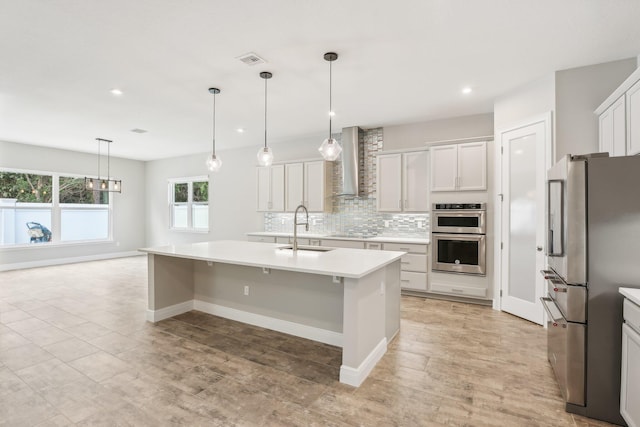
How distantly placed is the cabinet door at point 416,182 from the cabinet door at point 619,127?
2280 mm

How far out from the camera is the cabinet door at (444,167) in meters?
4.61

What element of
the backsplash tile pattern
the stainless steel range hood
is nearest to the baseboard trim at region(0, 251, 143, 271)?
the backsplash tile pattern

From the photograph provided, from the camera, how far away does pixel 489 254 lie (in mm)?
4422

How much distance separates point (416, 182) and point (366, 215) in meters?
1.17

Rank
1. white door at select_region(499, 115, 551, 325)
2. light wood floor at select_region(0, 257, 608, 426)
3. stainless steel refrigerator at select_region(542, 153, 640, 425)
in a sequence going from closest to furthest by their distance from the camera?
1. stainless steel refrigerator at select_region(542, 153, 640, 425)
2. light wood floor at select_region(0, 257, 608, 426)
3. white door at select_region(499, 115, 551, 325)

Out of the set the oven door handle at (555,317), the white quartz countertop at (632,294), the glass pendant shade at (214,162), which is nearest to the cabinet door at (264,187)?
the glass pendant shade at (214,162)

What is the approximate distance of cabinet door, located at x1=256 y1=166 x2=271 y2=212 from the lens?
260 inches

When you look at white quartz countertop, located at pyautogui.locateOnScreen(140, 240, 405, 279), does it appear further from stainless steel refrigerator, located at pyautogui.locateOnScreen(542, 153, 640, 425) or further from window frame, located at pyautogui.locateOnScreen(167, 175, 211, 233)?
window frame, located at pyautogui.locateOnScreen(167, 175, 211, 233)

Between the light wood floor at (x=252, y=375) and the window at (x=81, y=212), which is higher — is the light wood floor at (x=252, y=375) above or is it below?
below

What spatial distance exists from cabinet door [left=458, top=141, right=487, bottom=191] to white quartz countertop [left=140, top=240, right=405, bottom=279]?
2.07 metres

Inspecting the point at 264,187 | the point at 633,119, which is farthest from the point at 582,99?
the point at 264,187

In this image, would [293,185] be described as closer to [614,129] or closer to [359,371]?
[359,371]

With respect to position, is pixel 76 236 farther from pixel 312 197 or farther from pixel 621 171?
pixel 621 171

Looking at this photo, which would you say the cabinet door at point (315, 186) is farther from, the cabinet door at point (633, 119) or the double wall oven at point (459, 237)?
the cabinet door at point (633, 119)
